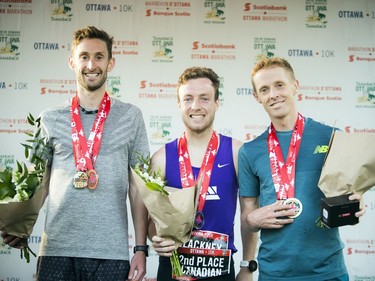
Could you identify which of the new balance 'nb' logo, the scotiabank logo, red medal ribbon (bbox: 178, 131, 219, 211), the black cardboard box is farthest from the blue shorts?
the scotiabank logo

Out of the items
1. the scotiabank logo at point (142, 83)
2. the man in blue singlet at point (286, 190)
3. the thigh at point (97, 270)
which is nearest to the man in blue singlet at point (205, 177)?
the man in blue singlet at point (286, 190)

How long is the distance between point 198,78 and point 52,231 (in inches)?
43.6

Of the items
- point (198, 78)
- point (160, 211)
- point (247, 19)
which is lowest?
point (160, 211)

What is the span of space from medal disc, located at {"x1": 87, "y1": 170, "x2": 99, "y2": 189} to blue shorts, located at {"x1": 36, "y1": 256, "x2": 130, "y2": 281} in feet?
1.13

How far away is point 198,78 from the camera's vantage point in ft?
7.43

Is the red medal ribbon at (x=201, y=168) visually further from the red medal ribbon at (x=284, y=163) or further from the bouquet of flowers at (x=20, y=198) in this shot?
the bouquet of flowers at (x=20, y=198)

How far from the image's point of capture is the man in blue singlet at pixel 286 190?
5.94ft

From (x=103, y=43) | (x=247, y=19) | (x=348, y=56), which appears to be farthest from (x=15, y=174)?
(x=348, y=56)

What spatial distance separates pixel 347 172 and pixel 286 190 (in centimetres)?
29

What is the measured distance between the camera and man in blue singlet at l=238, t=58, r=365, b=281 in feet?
5.94

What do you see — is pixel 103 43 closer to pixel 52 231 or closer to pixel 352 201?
pixel 52 231

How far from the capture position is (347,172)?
5.58ft

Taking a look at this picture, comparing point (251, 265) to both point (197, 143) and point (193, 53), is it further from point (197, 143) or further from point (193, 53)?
point (193, 53)

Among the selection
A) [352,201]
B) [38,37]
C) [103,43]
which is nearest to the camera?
[352,201]
